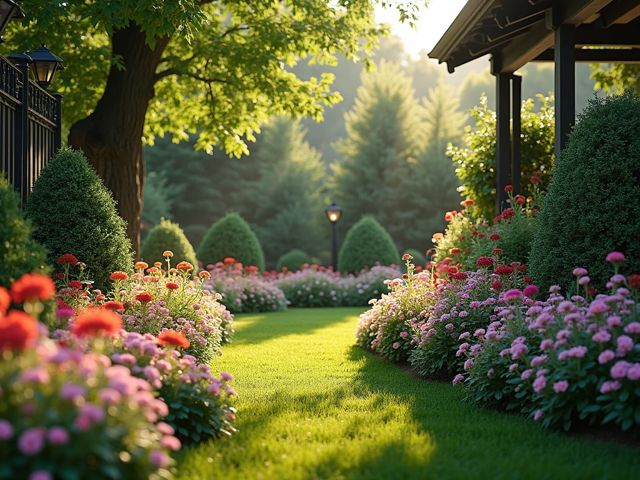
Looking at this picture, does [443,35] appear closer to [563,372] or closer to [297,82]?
[297,82]

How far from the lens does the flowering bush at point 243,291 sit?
15734mm

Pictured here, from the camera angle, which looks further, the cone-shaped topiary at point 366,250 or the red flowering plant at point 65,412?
the cone-shaped topiary at point 366,250

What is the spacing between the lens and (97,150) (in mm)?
11438

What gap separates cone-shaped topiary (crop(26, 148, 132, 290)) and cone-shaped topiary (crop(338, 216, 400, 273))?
47.3 feet

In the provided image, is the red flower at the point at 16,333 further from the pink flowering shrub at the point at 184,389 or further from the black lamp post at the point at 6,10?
the black lamp post at the point at 6,10

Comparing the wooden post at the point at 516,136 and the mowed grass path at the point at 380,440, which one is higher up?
the wooden post at the point at 516,136

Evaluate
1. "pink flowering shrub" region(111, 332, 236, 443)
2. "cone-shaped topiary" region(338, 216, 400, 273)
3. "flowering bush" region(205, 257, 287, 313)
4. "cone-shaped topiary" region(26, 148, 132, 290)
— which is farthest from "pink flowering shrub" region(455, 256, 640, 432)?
"cone-shaped topiary" region(338, 216, 400, 273)

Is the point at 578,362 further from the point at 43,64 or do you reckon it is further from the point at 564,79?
the point at 43,64

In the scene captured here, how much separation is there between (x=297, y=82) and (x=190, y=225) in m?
20.5

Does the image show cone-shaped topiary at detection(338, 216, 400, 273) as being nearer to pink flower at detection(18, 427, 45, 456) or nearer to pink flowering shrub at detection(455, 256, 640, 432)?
pink flowering shrub at detection(455, 256, 640, 432)

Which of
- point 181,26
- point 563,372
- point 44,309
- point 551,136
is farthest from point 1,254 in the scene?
point 551,136

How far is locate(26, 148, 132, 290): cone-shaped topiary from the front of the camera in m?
6.97

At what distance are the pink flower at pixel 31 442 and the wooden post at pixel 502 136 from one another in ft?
29.0

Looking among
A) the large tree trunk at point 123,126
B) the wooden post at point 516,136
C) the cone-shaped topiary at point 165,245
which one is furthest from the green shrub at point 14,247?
the cone-shaped topiary at point 165,245
